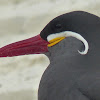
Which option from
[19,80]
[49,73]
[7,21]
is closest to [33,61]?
[19,80]

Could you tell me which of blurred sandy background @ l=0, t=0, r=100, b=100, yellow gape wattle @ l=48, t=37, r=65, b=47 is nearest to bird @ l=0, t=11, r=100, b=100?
yellow gape wattle @ l=48, t=37, r=65, b=47

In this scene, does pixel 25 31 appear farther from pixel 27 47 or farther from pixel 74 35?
pixel 74 35

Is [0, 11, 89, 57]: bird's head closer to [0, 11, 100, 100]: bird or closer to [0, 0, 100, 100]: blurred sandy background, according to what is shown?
[0, 11, 100, 100]: bird

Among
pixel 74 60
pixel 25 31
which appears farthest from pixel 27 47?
pixel 25 31

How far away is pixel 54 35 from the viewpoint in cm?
251

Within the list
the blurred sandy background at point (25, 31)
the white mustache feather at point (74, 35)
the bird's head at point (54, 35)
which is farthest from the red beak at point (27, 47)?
the blurred sandy background at point (25, 31)

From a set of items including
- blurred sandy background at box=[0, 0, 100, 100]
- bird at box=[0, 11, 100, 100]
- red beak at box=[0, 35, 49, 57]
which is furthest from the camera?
blurred sandy background at box=[0, 0, 100, 100]

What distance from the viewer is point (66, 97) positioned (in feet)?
7.69

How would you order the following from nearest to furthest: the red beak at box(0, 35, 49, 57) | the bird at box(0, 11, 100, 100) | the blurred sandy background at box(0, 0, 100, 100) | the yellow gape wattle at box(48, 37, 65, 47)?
the bird at box(0, 11, 100, 100)
the yellow gape wattle at box(48, 37, 65, 47)
the red beak at box(0, 35, 49, 57)
the blurred sandy background at box(0, 0, 100, 100)

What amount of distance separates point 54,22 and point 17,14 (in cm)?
214

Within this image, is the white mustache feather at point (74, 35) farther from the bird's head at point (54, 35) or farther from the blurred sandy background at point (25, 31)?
the blurred sandy background at point (25, 31)

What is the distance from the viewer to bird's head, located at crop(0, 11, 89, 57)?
7.84 ft

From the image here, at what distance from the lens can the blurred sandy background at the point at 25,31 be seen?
3.53 m

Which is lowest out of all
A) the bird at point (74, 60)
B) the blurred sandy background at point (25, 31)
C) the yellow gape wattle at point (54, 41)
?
the bird at point (74, 60)
